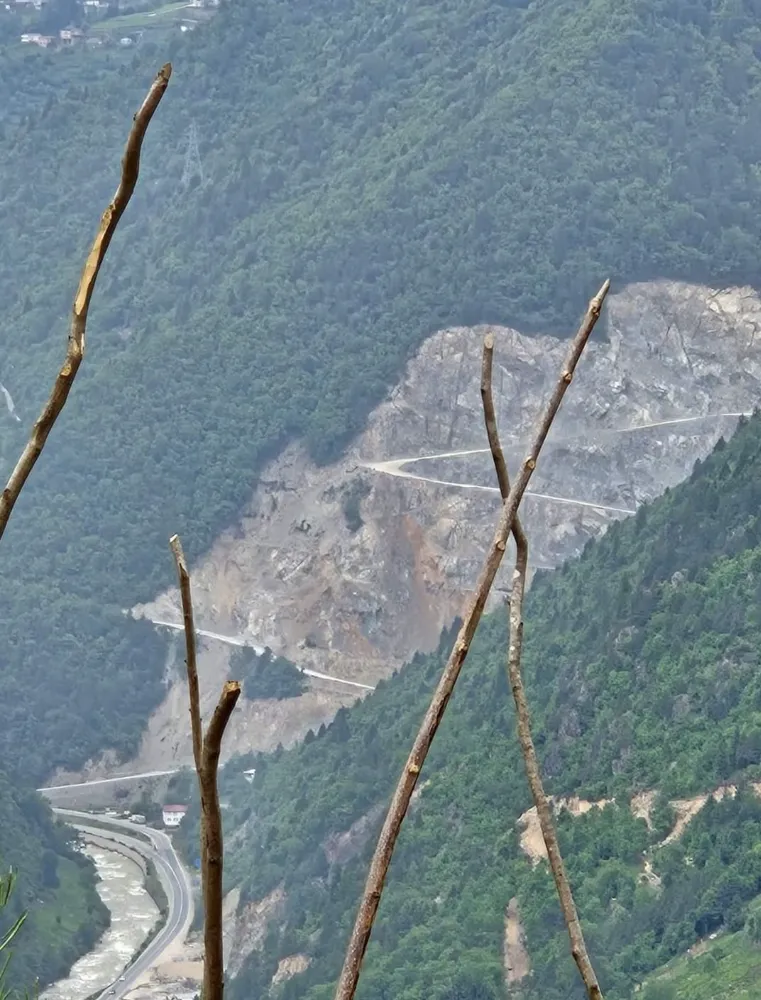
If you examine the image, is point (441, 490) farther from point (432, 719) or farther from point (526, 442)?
point (432, 719)

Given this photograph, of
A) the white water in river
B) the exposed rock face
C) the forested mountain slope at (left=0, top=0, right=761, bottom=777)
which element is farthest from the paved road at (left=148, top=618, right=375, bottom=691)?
the white water in river

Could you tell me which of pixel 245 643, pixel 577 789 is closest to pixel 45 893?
pixel 245 643

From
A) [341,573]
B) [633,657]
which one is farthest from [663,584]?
[341,573]

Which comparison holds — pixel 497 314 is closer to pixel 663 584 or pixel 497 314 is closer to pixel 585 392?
pixel 585 392

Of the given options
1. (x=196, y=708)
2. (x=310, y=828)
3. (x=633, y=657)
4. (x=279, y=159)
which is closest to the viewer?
(x=196, y=708)

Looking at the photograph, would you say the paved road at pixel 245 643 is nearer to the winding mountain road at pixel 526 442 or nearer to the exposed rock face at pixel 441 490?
the exposed rock face at pixel 441 490

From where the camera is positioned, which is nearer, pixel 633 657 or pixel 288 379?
pixel 633 657
